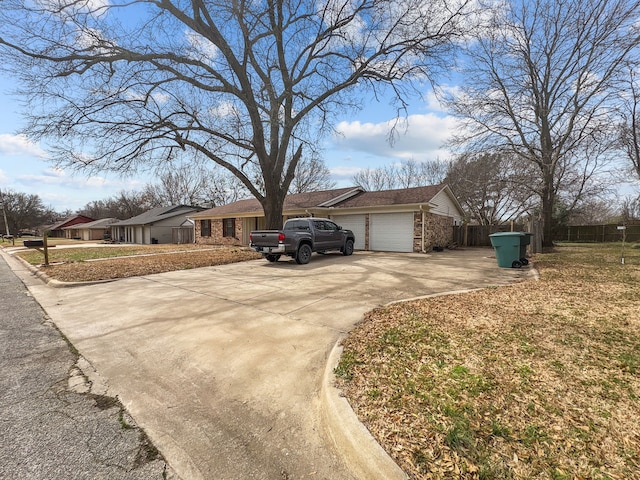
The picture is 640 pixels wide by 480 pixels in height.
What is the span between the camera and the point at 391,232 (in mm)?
16406

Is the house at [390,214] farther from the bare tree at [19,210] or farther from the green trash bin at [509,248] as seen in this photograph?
the bare tree at [19,210]

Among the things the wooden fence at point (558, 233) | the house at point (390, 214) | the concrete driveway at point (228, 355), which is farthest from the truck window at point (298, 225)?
the wooden fence at point (558, 233)

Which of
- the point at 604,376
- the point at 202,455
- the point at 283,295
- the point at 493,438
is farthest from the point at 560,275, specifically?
the point at 202,455

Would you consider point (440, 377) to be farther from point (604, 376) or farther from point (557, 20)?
point (557, 20)

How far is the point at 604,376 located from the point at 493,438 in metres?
1.65

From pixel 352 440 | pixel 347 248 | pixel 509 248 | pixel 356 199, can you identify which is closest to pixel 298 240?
pixel 347 248

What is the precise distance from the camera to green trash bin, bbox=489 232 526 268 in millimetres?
9727

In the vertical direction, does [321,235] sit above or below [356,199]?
below

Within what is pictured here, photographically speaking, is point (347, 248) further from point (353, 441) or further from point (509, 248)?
point (353, 441)

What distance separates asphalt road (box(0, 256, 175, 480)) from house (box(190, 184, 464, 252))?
14.5m

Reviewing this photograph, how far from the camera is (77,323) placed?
15.8 feet

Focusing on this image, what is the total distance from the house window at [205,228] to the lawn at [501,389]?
23751mm

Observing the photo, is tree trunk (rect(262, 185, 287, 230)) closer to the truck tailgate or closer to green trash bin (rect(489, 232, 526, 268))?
the truck tailgate

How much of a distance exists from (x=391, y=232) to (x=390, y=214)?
102 centimetres
